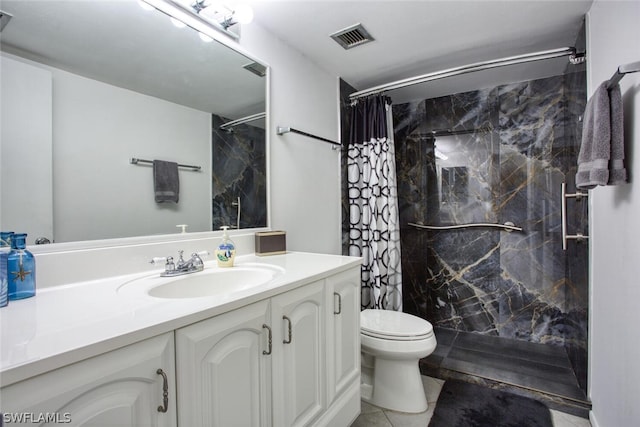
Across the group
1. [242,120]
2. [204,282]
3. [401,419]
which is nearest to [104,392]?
[204,282]

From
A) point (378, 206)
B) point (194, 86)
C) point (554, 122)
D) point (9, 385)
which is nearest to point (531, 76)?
point (554, 122)

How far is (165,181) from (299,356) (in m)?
0.91

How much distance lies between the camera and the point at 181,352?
28.6 inches

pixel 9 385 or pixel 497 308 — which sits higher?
pixel 9 385

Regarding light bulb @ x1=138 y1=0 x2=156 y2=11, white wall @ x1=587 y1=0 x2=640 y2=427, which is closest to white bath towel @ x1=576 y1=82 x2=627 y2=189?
white wall @ x1=587 y1=0 x2=640 y2=427

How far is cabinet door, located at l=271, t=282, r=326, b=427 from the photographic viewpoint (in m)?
1.02

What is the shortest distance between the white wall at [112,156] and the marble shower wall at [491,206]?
2.27 meters

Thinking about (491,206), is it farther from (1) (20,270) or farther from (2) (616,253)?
(1) (20,270)

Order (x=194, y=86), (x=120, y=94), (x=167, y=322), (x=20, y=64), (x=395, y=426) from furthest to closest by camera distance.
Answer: (x=395, y=426) → (x=194, y=86) → (x=120, y=94) → (x=20, y=64) → (x=167, y=322)

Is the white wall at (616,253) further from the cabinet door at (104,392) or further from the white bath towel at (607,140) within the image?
the cabinet door at (104,392)

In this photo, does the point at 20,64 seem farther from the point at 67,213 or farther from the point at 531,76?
the point at 531,76

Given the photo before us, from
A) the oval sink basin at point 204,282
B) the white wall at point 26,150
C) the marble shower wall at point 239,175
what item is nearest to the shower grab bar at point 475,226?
the marble shower wall at point 239,175

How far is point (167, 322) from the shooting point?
692mm

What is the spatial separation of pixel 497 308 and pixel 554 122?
64.3 inches
